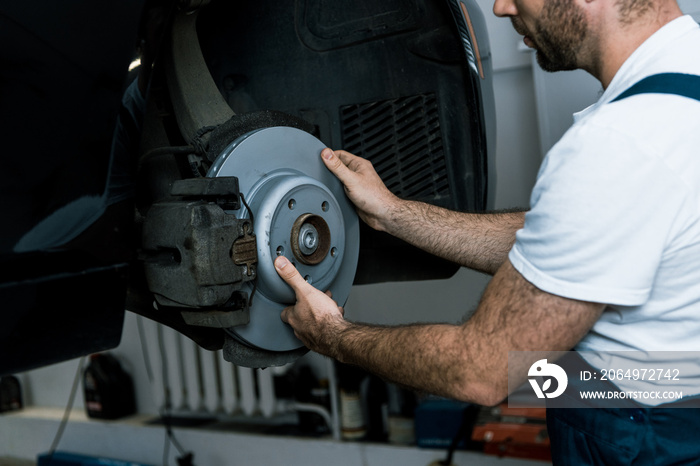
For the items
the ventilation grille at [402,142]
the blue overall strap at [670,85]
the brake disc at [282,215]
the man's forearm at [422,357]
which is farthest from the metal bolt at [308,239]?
the blue overall strap at [670,85]

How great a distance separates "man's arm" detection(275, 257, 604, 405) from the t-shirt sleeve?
0.03 meters

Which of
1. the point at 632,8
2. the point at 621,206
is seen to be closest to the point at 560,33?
the point at 632,8

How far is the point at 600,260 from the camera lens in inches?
28.0

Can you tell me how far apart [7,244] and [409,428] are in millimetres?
1741

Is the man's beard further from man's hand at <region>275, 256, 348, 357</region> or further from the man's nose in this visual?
man's hand at <region>275, 256, 348, 357</region>

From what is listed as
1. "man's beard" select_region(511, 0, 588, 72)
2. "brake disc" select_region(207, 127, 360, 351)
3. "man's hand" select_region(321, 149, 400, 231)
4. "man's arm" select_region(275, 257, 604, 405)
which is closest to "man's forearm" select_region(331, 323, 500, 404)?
"man's arm" select_region(275, 257, 604, 405)

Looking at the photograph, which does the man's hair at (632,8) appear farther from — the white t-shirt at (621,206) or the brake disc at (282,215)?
the brake disc at (282,215)

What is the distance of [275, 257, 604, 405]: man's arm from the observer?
2.46 feet

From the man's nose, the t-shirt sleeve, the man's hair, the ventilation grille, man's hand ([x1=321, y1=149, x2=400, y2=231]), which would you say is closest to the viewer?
the t-shirt sleeve

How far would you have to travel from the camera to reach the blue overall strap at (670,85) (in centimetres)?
75

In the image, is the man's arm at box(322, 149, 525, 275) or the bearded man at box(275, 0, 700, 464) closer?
the bearded man at box(275, 0, 700, 464)

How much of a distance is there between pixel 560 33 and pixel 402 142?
→ 443 millimetres

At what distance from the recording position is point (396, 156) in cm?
127

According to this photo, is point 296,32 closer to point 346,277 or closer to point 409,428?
point 346,277
